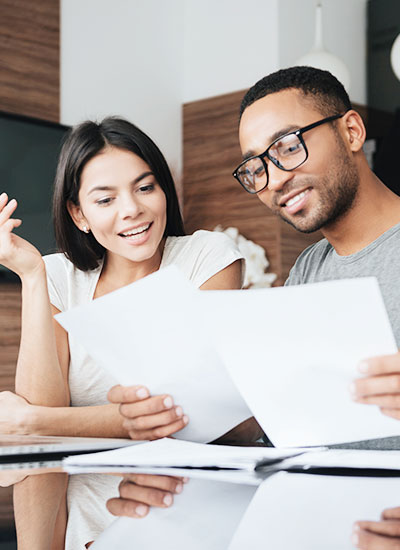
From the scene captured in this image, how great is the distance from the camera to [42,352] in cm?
134

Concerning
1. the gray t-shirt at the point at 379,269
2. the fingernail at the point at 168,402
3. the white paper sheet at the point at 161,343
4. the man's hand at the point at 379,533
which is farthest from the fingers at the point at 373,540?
the gray t-shirt at the point at 379,269

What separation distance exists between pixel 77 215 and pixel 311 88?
2.23 feet

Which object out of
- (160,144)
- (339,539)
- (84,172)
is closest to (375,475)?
(339,539)

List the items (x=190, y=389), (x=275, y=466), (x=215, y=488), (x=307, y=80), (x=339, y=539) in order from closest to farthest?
(x=339, y=539) → (x=215, y=488) → (x=275, y=466) → (x=190, y=389) → (x=307, y=80)

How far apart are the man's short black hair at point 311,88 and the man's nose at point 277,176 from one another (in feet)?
0.44

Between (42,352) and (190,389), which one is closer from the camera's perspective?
(190,389)

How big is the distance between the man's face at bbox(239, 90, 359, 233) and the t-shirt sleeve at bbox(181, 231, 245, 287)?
1.05ft

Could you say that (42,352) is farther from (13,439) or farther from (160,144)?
(160,144)

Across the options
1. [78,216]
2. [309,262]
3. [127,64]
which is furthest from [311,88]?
[127,64]

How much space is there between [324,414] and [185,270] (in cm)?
81

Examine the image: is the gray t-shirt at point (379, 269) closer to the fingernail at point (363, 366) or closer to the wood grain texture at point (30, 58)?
the fingernail at point (363, 366)

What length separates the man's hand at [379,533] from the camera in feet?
1.38

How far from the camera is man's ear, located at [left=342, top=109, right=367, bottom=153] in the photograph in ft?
4.08

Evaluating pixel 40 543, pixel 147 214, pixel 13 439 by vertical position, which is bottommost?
pixel 13 439
